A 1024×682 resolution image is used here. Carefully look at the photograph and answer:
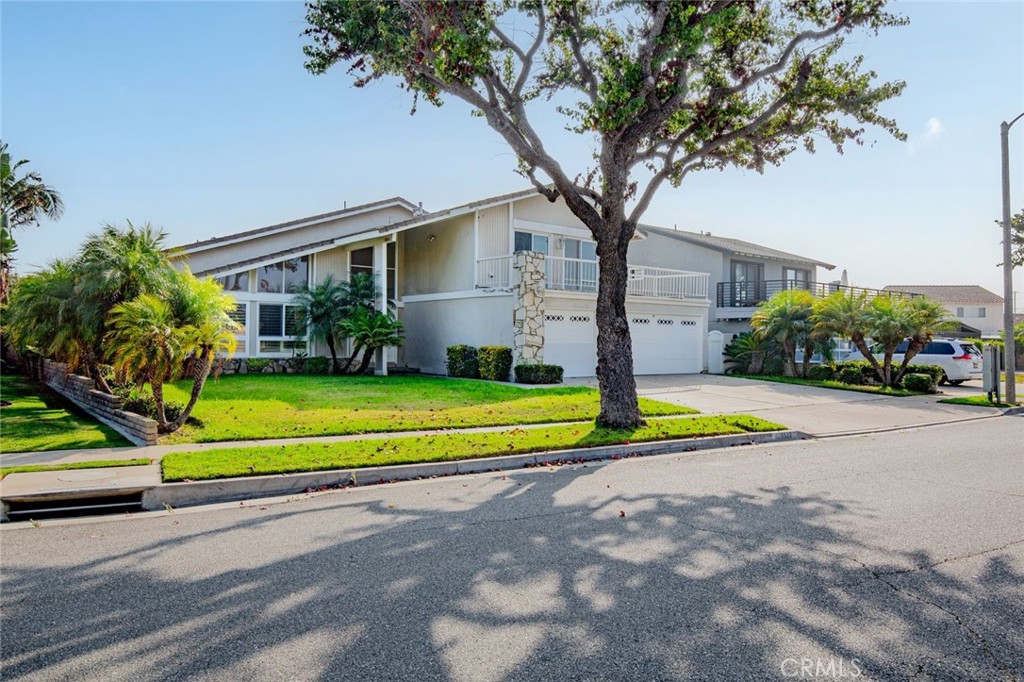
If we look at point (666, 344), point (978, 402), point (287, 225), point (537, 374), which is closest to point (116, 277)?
point (537, 374)

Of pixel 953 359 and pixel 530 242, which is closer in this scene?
pixel 953 359

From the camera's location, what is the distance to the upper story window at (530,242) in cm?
2411

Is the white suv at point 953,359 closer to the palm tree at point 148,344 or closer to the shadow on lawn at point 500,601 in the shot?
the shadow on lawn at point 500,601

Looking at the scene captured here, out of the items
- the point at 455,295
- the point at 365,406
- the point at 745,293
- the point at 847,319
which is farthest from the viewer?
the point at 745,293

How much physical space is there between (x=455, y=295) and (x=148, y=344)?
13503 mm

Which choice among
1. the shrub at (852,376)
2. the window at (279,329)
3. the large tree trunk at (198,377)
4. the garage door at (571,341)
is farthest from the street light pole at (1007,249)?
the window at (279,329)

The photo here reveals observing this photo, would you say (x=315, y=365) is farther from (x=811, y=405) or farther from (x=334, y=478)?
(x=811, y=405)

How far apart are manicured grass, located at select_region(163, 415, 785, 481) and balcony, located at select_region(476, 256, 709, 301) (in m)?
9.99

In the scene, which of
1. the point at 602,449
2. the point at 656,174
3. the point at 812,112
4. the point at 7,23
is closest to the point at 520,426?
the point at 602,449

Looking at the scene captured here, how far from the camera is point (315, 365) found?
21.5 m

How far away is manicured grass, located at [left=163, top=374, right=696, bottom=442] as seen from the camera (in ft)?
35.8

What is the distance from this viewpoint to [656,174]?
11.9m

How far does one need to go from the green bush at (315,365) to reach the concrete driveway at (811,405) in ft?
27.3

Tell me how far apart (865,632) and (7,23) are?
480 inches
